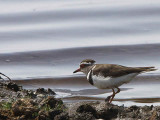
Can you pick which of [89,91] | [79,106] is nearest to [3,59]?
[89,91]

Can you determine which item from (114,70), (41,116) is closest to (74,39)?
(114,70)

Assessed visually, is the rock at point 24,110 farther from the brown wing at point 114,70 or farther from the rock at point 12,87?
the rock at point 12,87

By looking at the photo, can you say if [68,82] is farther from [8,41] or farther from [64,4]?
[64,4]

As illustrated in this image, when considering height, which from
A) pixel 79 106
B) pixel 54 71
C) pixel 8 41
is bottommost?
pixel 79 106

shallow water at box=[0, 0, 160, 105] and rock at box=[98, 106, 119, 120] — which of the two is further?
shallow water at box=[0, 0, 160, 105]

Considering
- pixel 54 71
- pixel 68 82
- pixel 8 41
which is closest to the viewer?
pixel 68 82

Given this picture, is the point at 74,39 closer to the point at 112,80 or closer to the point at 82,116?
the point at 112,80

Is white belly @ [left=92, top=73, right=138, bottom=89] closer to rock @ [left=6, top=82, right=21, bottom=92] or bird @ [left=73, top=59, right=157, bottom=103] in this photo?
bird @ [left=73, top=59, right=157, bottom=103]

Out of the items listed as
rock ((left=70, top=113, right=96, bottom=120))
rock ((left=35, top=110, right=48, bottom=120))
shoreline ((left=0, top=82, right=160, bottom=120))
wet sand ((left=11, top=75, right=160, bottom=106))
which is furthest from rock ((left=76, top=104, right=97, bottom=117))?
wet sand ((left=11, top=75, right=160, bottom=106))

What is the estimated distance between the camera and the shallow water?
11766mm

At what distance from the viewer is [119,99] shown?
9.87 metres

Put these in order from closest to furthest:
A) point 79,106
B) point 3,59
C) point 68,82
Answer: point 79,106
point 68,82
point 3,59

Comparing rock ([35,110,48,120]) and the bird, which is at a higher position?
the bird

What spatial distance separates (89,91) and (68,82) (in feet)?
2.86
